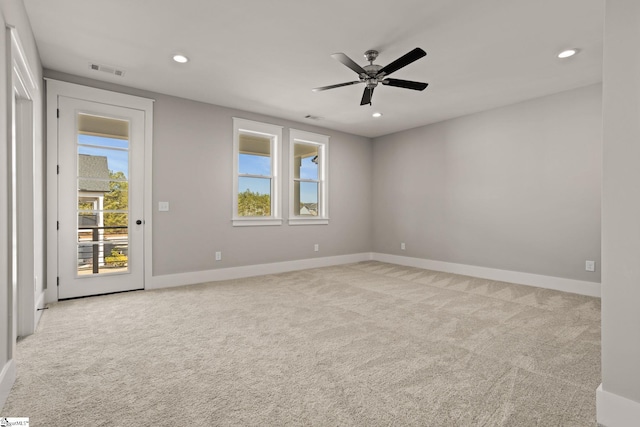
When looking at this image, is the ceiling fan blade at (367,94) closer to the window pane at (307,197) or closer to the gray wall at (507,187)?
the gray wall at (507,187)

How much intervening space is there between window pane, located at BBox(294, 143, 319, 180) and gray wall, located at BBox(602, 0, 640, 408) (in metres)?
5.06

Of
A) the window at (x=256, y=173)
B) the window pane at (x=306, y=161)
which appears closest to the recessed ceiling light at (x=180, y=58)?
the window at (x=256, y=173)

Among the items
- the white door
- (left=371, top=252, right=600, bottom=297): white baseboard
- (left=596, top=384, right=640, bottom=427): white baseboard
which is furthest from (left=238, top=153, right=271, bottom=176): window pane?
(left=596, top=384, right=640, bottom=427): white baseboard

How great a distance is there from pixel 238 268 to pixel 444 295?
10.2 feet

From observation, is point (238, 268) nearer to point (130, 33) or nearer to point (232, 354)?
point (232, 354)

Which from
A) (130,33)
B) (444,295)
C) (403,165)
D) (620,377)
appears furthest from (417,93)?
(620,377)

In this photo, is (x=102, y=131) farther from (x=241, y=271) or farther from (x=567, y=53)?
(x=567, y=53)

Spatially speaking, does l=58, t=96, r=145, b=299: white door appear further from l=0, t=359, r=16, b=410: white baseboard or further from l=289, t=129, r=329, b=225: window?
l=289, t=129, r=329, b=225: window

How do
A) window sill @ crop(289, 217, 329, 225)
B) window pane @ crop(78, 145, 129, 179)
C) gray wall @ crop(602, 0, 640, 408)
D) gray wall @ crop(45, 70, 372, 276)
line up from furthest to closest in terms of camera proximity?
window sill @ crop(289, 217, 329, 225), gray wall @ crop(45, 70, 372, 276), window pane @ crop(78, 145, 129, 179), gray wall @ crop(602, 0, 640, 408)

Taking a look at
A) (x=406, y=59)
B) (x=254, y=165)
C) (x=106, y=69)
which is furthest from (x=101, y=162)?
(x=406, y=59)

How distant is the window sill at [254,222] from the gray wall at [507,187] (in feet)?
8.24

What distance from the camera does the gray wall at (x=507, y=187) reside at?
430 centimetres

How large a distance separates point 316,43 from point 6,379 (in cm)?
344

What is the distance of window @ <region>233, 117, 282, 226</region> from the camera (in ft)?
17.6
